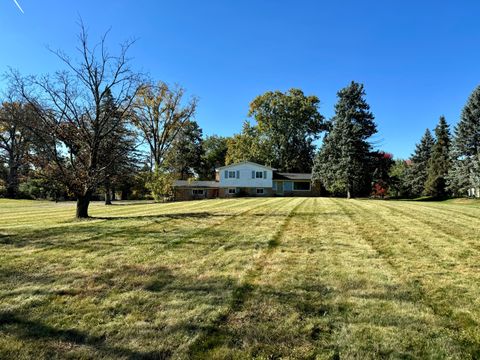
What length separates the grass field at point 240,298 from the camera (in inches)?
108

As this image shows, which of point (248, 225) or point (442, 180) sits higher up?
point (442, 180)

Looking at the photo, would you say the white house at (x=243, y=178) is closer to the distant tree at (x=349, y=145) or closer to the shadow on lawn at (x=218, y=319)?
the distant tree at (x=349, y=145)

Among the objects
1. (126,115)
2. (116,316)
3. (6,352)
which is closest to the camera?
(6,352)

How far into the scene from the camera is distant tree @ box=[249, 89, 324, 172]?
49594 mm

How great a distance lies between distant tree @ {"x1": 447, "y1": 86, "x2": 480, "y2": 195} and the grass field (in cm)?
2658

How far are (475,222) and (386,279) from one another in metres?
7.18

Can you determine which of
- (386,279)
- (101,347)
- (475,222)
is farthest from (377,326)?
(475,222)

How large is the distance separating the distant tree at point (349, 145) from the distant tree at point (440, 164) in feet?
25.0

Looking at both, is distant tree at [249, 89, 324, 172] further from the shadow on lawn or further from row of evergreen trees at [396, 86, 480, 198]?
the shadow on lawn

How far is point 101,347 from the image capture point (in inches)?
107

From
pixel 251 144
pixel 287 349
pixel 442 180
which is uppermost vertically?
pixel 251 144

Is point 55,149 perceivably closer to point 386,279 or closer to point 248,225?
point 248,225

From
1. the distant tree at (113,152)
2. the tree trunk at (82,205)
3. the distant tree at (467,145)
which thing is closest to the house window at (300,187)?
the distant tree at (467,145)

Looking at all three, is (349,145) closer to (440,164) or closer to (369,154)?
(369,154)
